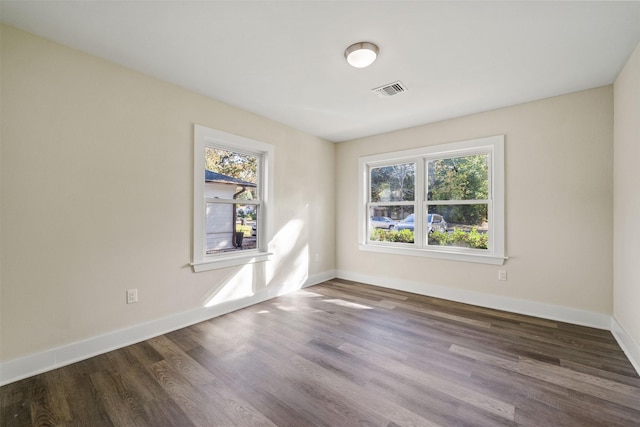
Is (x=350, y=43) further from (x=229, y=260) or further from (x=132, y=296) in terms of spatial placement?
(x=132, y=296)

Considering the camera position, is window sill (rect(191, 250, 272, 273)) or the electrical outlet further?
window sill (rect(191, 250, 272, 273))

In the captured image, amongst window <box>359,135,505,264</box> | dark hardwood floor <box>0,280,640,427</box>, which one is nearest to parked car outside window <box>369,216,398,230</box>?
window <box>359,135,505,264</box>

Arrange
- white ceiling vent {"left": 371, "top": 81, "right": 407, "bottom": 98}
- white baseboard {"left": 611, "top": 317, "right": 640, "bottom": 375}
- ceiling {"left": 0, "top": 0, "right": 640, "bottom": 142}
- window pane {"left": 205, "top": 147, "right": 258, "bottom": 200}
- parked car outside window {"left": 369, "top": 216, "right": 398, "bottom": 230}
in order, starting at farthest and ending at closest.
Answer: parked car outside window {"left": 369, "top": 216, "right": 398, "bottom": 230} → window pane {"left": 205, "top": 147, "right": 258, "bottom": 200} → white ceiling vent {"left": 371, "top": 81, "right": 407, "bottom": 98} → white baseboard {"left": 611, "top": 317, "right": 640, "bottom": 375} → ceiling {"left": 0, "top": 0, "right": 640, "bottom": 142}

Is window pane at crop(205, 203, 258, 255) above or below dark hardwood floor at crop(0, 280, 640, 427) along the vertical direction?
above

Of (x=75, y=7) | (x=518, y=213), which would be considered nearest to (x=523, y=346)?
(x=518, y=213)

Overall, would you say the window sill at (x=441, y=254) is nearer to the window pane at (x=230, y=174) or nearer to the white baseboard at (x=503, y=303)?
the white baseboard at (x=503, y=303)

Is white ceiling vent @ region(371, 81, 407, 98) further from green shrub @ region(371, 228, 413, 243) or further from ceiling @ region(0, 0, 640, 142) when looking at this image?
green shrub @ region(371, 228, 413, 243)

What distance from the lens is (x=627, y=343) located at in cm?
227

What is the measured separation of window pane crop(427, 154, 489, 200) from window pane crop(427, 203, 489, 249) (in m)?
0.15

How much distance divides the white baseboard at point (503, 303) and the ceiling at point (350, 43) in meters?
2.38

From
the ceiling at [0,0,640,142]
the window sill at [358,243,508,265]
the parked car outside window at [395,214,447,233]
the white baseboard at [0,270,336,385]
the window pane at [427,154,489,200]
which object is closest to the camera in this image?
the ceiling at [0,0,640,142]

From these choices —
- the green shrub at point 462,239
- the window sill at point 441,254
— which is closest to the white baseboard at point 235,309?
the window sill at point 441,254

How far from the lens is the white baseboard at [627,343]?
206 cm

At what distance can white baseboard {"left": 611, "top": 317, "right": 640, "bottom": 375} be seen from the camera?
2.06m
